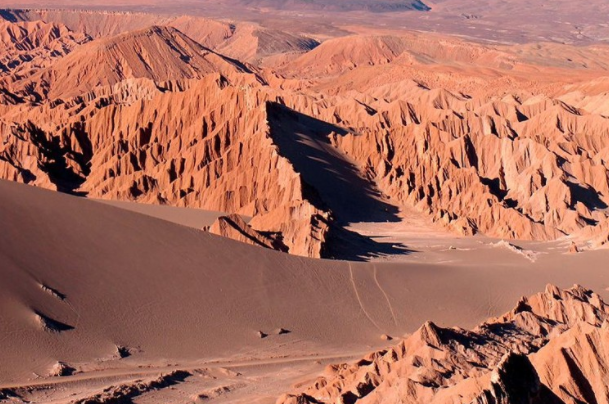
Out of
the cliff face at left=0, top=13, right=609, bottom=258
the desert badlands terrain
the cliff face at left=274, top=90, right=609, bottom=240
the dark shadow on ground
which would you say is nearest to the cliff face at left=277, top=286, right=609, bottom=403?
the desert badlands terrain

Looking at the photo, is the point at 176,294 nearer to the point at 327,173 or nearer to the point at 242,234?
the point at 242,234

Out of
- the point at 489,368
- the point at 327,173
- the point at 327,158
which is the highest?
the point at 489,368

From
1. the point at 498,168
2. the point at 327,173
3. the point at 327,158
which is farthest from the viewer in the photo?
the point at 498,168

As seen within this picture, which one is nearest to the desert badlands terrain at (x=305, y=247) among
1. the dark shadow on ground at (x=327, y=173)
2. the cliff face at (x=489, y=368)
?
the cliff face at (x=489, y=368)

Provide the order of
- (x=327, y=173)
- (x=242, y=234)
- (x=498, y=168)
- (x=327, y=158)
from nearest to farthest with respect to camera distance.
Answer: (x=242, y=234), (x=327, y=173), (x=327, y=158), (x=498, y=168)

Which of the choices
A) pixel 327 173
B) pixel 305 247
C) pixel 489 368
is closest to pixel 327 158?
pixel 327 173

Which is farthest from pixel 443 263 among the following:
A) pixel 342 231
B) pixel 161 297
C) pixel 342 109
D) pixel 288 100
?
pixel 288 100

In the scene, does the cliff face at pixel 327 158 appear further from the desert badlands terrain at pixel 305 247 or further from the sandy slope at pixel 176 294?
the sandy slope at pixel 176 294

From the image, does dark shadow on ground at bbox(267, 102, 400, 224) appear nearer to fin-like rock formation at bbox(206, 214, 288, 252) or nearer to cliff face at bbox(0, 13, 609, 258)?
cliff face at bbox(0, 13, 609, 258)
